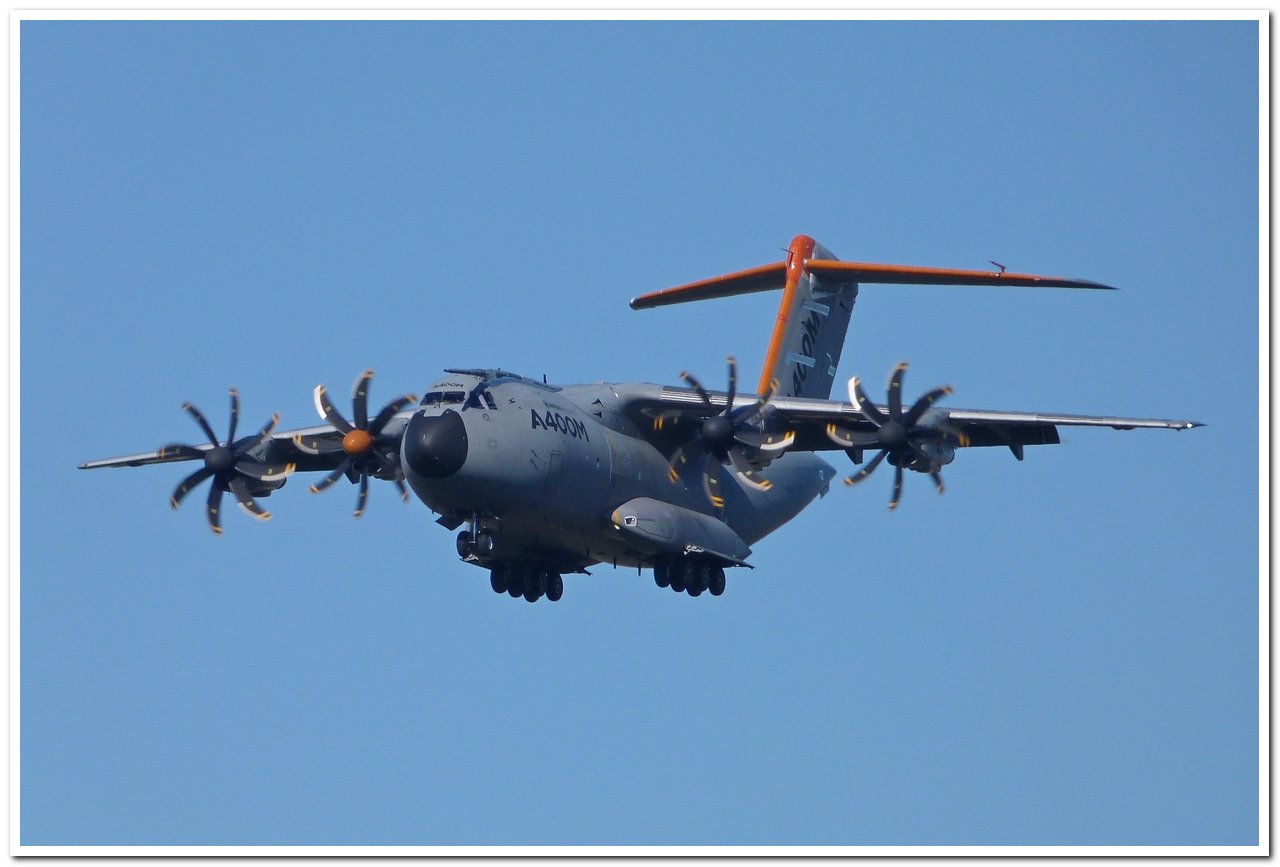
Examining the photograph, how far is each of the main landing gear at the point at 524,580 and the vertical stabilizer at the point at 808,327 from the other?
4.83 meters

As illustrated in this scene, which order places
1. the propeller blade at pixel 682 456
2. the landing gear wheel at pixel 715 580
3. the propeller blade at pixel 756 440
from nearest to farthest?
the propeller blade at pixel 756 440
the propeller blade at pixel 682 456
the landing gear wheel at pixel 715 580

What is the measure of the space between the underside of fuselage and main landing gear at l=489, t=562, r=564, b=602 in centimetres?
11

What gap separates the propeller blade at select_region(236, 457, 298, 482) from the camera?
103 ft

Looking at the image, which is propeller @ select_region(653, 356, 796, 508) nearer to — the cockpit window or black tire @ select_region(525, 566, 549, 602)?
the cockpit window

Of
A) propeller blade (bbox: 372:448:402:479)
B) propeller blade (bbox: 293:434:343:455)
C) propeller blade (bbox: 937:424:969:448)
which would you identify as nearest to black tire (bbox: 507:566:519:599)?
propeller blade (bbox: 372:448:402:479)

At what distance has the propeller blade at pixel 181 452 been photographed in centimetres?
3166

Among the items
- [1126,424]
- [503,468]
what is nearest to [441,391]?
[503,468]

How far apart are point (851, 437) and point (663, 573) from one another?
390cm

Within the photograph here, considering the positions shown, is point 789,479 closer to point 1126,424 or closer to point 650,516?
point 650,516

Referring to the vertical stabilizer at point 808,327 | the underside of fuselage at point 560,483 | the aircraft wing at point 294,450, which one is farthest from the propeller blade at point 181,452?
the vertical stabilizer at point 808,327

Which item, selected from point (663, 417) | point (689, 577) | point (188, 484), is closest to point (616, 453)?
point (663, 417)

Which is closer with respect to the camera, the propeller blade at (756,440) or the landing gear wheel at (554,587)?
the propeller blade at (756,440)

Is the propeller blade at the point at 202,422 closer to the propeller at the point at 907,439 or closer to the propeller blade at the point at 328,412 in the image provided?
the propeller blade at the point at 328,412

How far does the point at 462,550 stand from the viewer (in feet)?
96.2
